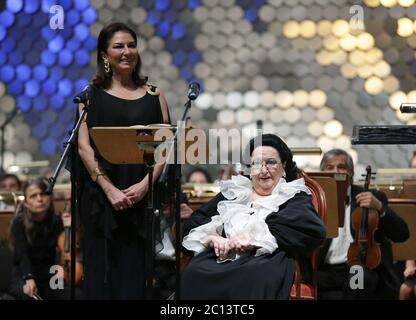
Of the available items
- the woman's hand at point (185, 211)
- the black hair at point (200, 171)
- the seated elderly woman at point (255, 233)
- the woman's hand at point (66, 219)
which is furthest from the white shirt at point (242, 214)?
the black hair at point (200, 171)

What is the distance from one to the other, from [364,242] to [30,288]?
7.17 feet

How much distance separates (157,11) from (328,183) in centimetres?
465

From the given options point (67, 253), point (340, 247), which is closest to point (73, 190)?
point (67, 253)

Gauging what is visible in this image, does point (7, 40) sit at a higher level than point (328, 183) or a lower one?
higher

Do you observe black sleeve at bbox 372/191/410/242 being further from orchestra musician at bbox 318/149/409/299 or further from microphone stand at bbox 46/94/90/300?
microphone stand at bbox 46/94/90/300

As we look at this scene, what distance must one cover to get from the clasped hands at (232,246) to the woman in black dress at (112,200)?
1.58ft

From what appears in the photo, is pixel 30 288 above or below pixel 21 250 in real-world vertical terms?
below

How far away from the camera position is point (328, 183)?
5598 mm

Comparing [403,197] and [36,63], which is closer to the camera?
[403,197]

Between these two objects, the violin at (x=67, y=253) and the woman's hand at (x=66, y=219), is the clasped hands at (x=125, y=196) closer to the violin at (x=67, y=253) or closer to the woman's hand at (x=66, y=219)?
the violin at (x=67, y=253)

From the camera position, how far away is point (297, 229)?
4824mm

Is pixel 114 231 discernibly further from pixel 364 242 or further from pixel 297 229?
pixel 364 242
